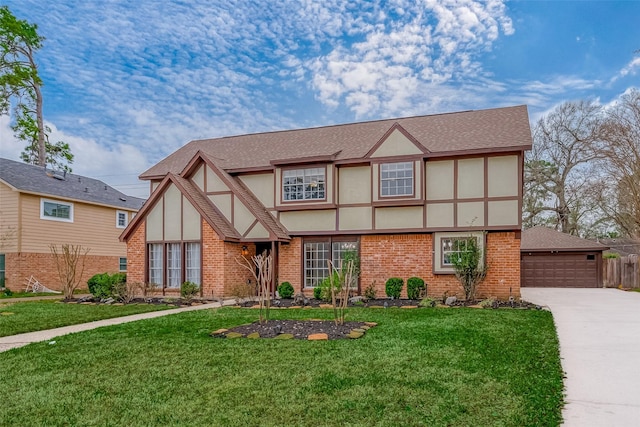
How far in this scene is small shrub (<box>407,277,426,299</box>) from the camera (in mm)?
15508

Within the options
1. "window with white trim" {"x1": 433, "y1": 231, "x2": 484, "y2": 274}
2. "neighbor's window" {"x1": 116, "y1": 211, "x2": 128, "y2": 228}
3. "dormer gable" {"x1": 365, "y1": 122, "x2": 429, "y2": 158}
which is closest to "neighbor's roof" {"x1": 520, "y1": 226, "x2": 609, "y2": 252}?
"window with white trim" {"x1": 433, "y1": 231, "x2": 484, "y2": 274}

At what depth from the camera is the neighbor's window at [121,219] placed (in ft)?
89.2

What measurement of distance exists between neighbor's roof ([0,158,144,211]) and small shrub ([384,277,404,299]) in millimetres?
17265

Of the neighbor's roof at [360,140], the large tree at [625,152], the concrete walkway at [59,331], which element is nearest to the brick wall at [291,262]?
the neighbor's roof at [360,140]

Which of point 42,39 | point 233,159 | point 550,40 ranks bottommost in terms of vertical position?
point 233,159

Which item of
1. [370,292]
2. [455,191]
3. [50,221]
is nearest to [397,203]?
[455,191]

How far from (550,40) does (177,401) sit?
67.1 ft

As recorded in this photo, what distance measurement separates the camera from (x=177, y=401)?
4.95 meters

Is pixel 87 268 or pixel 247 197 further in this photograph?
pixel 87 268

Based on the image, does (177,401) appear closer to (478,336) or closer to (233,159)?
(478,336)

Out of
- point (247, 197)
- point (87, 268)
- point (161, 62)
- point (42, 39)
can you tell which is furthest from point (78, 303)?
point (42, 39)

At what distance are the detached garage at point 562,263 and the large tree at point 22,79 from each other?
1212 inches

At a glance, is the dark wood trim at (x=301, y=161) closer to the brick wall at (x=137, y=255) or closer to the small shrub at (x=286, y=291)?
the small shrub at (x=286, y=291)

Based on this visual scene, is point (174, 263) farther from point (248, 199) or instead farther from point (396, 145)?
point (396, 145)
